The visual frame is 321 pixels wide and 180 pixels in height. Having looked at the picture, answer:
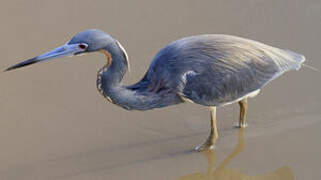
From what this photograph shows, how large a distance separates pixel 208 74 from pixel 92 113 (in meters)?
1.39

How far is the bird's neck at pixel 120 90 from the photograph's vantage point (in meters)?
4.03

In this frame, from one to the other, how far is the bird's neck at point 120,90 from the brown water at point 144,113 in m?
0.54

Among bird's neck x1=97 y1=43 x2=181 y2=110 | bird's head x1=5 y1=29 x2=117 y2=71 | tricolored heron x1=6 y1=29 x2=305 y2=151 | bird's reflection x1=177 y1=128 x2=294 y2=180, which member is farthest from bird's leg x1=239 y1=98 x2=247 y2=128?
bird's head x1=5 y1=29 x2=117 y2=71

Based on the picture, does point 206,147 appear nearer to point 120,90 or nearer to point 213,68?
point 213,68

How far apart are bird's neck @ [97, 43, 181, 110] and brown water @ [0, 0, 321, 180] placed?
54 centimetres

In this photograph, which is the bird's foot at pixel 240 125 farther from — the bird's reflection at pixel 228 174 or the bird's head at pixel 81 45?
the bird's head at pixel 81 45

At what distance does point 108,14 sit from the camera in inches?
261

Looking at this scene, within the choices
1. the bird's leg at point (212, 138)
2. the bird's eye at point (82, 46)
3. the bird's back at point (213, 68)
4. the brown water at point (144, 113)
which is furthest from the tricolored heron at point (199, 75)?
the brown water at point (144, 113)

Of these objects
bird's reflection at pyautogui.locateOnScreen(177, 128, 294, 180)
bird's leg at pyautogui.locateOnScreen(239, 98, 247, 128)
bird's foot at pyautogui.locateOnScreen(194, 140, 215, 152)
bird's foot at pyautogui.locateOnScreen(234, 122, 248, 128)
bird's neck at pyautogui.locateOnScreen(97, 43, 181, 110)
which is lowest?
bird's reflection at pyautogui.locateOnScreen(177, 128, 294, 180)

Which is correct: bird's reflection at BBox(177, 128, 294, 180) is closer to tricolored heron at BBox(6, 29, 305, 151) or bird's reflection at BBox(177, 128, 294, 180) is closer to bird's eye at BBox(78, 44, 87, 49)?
tricolored heron at BBox(6, 29, 305, 151)

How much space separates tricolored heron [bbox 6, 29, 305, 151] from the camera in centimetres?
423

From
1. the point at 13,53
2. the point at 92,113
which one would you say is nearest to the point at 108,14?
the point at 13,53

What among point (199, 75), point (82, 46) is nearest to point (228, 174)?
point (199, 75)

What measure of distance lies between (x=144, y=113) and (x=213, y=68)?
1097mm
